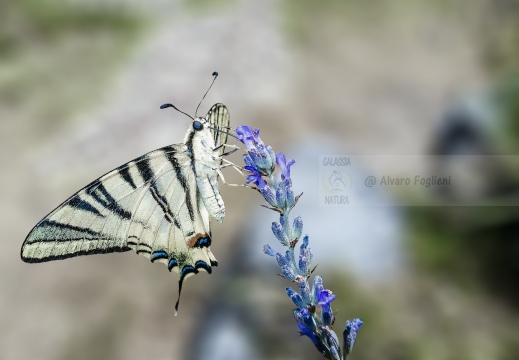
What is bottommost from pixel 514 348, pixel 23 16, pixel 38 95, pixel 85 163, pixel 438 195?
pixel 514 348

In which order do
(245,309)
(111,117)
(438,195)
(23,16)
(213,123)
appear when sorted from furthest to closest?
(23,16)
(111,117)
(438,195)
(245,309)
(213,123)

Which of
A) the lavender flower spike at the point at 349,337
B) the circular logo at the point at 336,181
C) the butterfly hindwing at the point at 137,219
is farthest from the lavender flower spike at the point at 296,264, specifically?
the circular logo at the point at 336,181

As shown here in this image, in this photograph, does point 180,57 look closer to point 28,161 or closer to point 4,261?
point 28,161

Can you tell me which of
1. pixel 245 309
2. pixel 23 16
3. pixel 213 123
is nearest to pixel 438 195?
pixel 245 309

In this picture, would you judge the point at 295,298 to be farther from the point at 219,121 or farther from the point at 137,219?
the point at 219,121

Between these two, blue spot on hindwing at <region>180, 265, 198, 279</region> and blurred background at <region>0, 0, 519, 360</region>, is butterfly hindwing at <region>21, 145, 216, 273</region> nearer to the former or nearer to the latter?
blue spot on hindwing at <region>180, 265, 198, 279</region>

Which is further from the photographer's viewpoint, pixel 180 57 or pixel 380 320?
pixel 180 57
